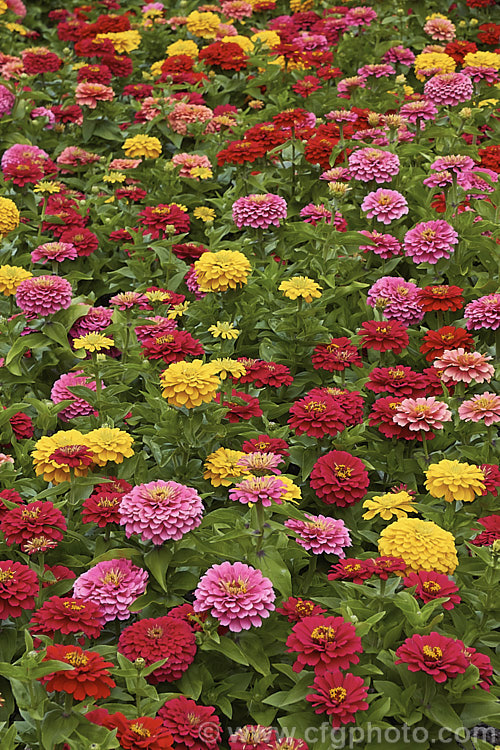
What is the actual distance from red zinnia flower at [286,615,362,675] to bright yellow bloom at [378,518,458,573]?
295 millimetres

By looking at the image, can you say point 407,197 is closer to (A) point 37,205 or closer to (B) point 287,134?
(B) point 287,134

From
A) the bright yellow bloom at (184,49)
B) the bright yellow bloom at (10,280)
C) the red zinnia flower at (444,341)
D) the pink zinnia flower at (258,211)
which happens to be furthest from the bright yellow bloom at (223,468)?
the bright yellow bloom at (184,49)

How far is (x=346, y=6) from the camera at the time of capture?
18.9ft

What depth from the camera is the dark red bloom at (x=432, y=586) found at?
2.02 metres

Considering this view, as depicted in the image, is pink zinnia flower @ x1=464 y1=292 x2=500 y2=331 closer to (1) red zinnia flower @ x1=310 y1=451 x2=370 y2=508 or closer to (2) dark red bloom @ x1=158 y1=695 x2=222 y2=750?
(1) red zinnia flower @ x1=310 y1=451 x2=370 y2=508

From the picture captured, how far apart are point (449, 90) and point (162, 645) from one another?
3.20 meters

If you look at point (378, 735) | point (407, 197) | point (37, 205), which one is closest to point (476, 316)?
point (407, 197)

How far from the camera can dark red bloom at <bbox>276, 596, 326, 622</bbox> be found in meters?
2.04

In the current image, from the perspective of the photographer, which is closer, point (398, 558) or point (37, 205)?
point (398, 558)

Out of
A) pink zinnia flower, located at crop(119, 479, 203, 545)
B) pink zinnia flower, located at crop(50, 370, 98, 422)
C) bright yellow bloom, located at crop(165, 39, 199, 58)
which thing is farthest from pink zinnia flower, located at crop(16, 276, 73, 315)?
bright yellow bloom, located at crop(165, 39, 199, 58)

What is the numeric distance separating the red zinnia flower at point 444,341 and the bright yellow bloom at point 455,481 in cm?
65

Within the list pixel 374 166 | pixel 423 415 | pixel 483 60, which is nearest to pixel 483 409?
pixel 423 415

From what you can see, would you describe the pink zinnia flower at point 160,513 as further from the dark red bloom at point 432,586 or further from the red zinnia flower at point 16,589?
the dark red bloom at point 432,586

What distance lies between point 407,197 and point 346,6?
8.09 feet
